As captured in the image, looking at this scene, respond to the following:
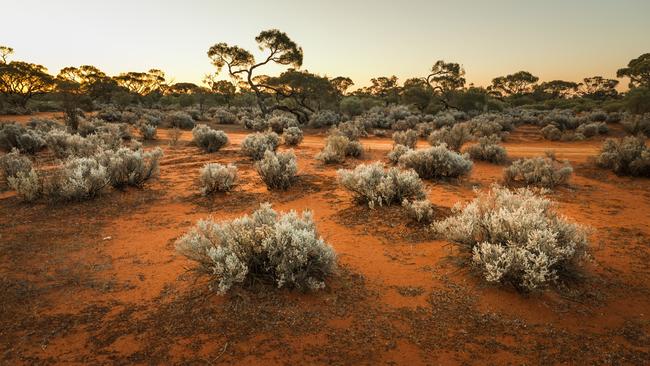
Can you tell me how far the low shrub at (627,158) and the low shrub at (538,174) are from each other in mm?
2228

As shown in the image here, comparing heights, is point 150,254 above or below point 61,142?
below

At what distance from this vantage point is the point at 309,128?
89.0 ft

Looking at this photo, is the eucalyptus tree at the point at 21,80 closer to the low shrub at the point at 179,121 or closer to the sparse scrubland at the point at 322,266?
the low shrub at the point at 179,121

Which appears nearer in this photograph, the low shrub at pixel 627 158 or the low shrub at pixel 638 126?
the low shrub at pixel 627 158

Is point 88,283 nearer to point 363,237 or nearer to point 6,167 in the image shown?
point 363,237

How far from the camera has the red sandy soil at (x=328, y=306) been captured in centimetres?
334

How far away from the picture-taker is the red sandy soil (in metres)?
3.34

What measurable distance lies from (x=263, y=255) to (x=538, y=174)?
7795 mm

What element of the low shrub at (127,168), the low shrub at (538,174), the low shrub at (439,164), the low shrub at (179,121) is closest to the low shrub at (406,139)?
the low shrub at (439,164)

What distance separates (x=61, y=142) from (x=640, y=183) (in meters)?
17.9

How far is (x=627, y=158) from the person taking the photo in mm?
10500

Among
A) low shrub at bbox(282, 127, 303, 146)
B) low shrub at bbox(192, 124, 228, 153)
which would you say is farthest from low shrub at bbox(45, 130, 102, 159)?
low shrub at bbox(282, 127, 303, 146)

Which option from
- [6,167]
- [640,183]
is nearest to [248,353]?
[6,167]

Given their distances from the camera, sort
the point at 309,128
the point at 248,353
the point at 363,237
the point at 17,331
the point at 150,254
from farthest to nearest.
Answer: the point at 309,128 < the point at 363,237 < the point at 150,254 < the point at 17,331 < the point at 248,353
